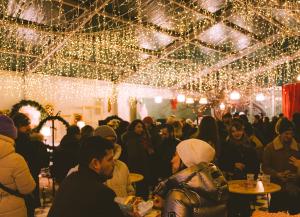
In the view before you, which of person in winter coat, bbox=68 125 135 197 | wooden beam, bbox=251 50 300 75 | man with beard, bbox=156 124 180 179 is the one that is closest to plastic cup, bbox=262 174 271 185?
person in winter coat, bbox=68 125 135 197

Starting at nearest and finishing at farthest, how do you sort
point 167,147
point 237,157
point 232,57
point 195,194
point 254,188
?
1. point 195,194
2. point 254,188
3. point 237,157
4. point 167,147
5. point 232,57

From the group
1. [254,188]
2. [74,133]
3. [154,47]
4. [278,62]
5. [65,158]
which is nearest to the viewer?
[254,188]

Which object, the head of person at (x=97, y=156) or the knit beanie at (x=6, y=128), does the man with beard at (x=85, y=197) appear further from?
the knit beanie at (x=6, y=128)

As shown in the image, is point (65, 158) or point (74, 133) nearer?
point (65, 158)

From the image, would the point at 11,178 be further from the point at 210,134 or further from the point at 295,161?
the point at 295,161

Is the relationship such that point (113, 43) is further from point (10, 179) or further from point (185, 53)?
point (10, 179)

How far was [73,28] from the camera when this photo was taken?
332 inches

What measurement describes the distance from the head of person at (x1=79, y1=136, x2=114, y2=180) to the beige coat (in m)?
1.19

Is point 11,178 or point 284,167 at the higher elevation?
point 11,178

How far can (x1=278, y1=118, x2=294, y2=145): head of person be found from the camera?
4.27 m

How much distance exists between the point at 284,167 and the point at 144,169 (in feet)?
7.54

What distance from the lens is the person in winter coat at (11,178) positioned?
278 cm

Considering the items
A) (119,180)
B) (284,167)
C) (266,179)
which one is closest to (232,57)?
(284,167)

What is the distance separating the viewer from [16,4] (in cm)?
679
